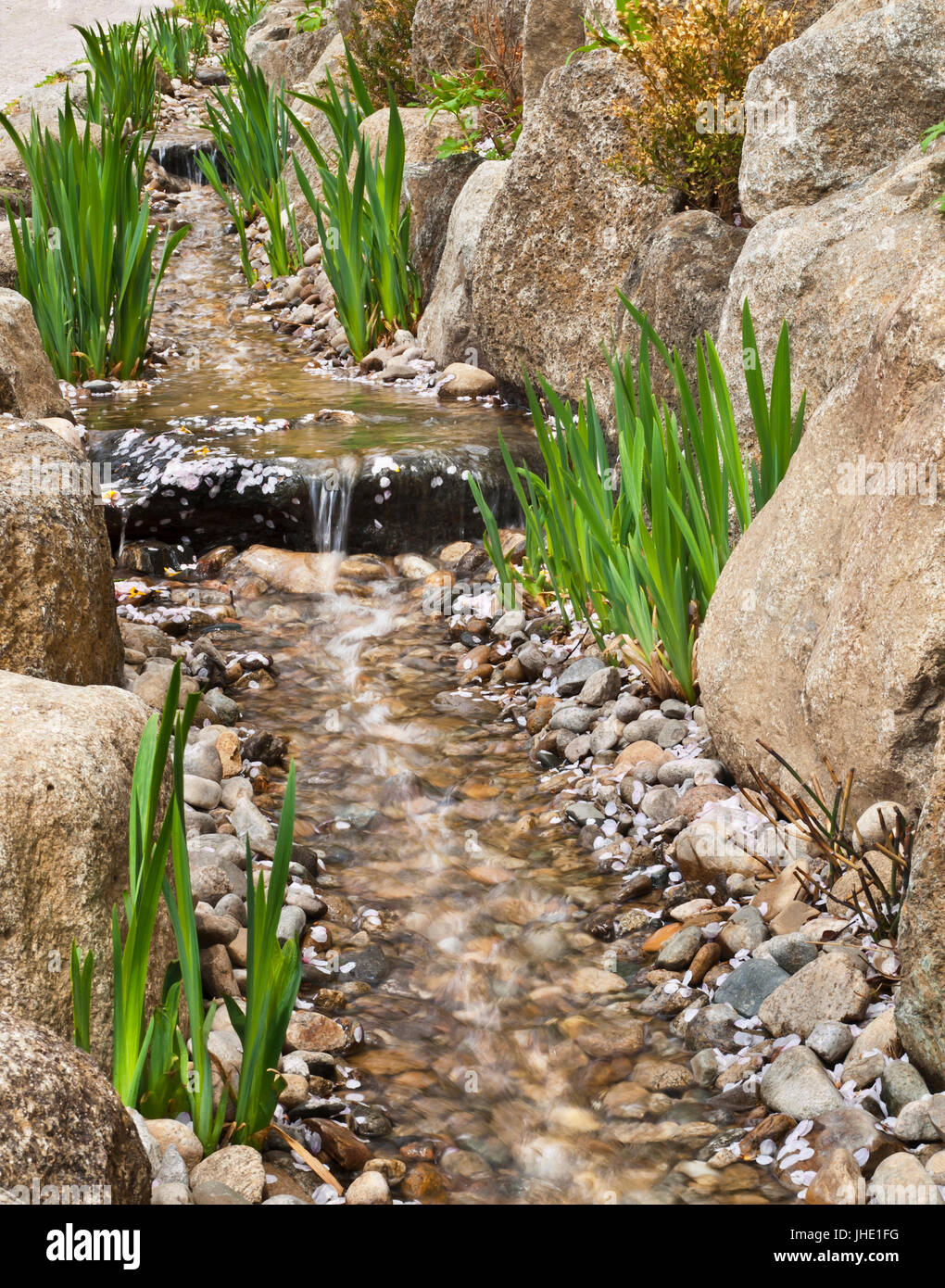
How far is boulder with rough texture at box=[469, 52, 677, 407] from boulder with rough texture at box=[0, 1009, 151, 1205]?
168 inches

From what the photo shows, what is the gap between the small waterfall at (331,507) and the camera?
16.1ft

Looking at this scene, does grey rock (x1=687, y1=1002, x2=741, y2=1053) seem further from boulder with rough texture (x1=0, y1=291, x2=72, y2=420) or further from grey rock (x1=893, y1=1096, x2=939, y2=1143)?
boulder with rough texture (x1=0, y1=291, x2=72, y2=420)

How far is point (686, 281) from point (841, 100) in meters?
0.83

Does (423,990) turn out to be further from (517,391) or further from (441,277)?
(441,277)

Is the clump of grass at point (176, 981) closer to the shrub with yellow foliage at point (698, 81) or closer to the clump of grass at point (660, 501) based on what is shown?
the clump of grass at point (660, 501)

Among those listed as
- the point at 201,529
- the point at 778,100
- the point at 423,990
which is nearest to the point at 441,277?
the point at 201,529

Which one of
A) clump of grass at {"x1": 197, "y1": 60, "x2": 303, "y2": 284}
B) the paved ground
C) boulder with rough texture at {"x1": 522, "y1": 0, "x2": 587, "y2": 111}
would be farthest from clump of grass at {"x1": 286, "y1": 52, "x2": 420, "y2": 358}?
the paved ground

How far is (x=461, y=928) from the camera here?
262cm

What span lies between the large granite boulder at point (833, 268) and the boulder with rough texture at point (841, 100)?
194mm

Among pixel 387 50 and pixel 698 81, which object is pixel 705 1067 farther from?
pixel 387 50

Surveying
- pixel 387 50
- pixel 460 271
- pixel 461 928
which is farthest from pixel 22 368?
pixel 387 50

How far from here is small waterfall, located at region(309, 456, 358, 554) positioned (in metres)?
4.89

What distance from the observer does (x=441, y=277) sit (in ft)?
21.5

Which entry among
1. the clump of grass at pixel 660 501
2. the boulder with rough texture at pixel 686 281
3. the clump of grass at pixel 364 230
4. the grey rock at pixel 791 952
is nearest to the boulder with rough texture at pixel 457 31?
the clump of grass at pixel 364 230
